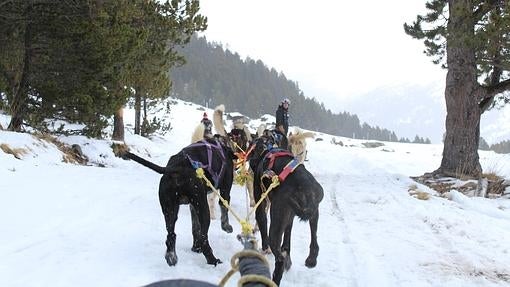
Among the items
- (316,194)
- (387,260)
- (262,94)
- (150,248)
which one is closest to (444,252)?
(387,260)

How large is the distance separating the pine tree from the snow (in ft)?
11.4

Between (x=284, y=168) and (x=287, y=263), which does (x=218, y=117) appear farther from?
(x=287, y=263)

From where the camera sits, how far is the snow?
4.55 meters

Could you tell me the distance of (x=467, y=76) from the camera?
12523 mm

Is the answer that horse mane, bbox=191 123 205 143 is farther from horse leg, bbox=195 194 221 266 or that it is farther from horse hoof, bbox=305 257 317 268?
horse hoof, bbox=305 257 317 268

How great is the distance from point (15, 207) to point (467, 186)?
9.55 meters

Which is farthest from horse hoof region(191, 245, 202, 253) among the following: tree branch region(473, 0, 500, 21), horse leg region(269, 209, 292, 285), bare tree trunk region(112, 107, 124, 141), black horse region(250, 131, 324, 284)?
bare tree trunk region(112, 107, 124, 141)

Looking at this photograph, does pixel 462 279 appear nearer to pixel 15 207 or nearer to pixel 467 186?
pixel 15 207

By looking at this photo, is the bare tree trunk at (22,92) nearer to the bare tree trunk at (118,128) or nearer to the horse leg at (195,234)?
the bare tree trunk at (118,128)

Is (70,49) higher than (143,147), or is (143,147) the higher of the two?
(70,49)

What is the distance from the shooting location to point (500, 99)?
52.2 feet

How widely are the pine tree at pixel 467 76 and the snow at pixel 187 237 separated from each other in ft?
11.4

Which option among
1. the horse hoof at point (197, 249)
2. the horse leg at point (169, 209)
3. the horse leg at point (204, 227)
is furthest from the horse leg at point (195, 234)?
the horse leg at point (169, 209)

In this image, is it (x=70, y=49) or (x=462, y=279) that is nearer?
(x=462, y=279)
